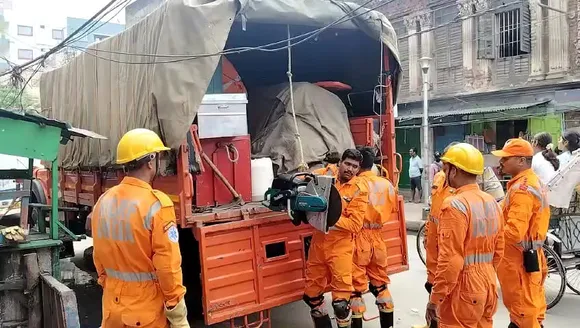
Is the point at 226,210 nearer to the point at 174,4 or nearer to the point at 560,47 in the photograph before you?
the point at 174,4

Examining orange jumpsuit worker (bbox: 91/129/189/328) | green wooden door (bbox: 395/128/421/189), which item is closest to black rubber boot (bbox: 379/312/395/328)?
orange jumpsuit worker (bbox: 91/129/189/328)

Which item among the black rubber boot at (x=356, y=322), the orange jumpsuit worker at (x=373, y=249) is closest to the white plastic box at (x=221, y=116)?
the orange jumpsuit worker at (x=373, y=249)

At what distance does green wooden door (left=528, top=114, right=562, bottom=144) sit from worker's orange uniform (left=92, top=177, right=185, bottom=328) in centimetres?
1245

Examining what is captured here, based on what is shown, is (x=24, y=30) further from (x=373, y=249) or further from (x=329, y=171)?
(x=373, y=249)

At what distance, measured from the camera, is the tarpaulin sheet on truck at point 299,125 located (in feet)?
18.9

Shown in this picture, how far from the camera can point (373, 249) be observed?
5164 mm

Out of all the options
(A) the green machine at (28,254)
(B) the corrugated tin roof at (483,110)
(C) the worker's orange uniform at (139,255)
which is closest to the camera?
(C) the worker's orange uniform at (139,255)

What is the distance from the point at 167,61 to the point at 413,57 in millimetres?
14821

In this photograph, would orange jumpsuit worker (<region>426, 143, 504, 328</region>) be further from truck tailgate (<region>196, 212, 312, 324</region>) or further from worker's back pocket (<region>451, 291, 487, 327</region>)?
truck tailgate (<region>196, 212, 312, 324</region>)

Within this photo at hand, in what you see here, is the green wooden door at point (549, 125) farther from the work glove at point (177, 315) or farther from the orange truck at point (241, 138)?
the work glove at point (177, 315)

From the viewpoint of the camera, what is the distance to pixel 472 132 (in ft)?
53.2

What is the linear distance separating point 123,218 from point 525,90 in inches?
544

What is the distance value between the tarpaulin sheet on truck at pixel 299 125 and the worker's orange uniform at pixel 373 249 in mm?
895

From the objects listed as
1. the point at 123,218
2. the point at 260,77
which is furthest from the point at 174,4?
the point at 260,77
